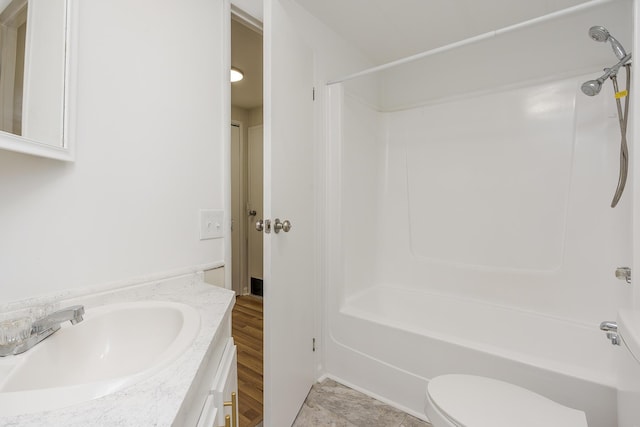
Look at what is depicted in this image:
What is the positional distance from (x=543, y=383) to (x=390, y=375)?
28.3 inches

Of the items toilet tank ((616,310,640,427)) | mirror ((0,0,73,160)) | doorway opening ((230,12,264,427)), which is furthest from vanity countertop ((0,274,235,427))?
doorway opening ((230,12,264,427))

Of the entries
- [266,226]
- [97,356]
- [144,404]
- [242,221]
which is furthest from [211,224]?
[242,221]

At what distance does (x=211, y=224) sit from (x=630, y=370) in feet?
4.89

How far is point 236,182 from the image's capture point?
361 centimetres

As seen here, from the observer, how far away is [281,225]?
1.32m

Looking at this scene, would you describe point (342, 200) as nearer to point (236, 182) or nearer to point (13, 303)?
point (13, 303)

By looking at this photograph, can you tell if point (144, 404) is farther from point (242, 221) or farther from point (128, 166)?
point (242, 221)

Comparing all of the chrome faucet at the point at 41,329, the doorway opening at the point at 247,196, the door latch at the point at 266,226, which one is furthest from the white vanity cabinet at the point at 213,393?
the doorway opening at the point at 247,196

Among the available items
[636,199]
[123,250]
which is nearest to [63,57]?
[123,250]

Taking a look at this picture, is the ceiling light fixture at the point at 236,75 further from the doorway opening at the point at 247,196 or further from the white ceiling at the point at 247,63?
the doorway opening at the point at 247,196

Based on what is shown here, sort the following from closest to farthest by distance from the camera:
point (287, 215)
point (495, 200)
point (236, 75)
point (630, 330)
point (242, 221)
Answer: point (630, 330) < point (287, 215) < point (495, 200) < point (236, 75) < point (242, 221)

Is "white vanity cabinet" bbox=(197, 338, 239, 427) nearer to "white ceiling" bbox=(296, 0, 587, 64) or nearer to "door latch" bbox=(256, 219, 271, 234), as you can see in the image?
"door latch" bbox=(256, 219, 271, 234)

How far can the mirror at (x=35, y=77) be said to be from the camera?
2.35 ft

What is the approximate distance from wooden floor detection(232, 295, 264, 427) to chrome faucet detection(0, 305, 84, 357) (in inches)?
44.8
